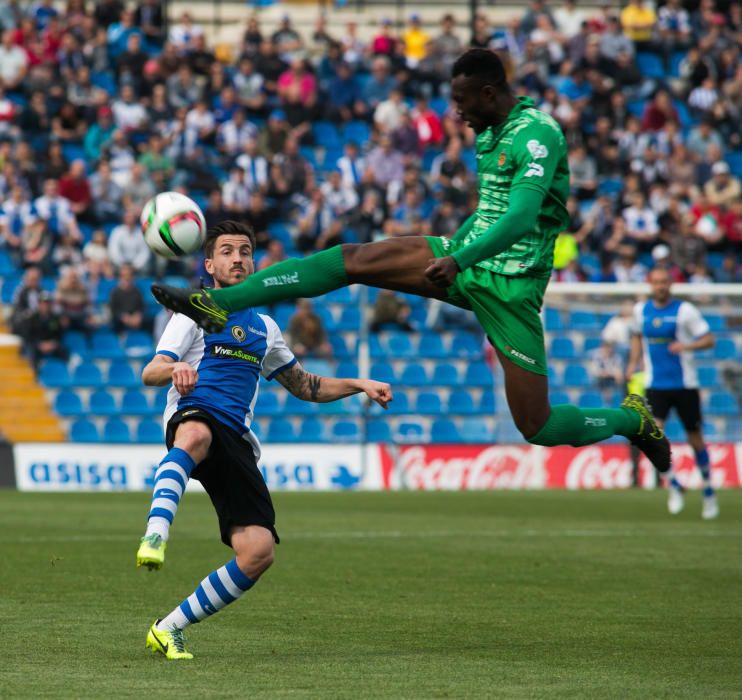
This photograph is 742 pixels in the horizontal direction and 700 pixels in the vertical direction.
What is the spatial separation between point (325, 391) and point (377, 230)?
1644 cm

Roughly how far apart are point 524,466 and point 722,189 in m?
7.15

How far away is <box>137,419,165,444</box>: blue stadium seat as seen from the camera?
2122 centimetres

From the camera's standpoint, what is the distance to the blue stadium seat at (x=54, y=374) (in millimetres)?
21453

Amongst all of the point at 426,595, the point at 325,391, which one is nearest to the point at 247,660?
the point at 325,391

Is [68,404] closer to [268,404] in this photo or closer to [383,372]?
[268,404]

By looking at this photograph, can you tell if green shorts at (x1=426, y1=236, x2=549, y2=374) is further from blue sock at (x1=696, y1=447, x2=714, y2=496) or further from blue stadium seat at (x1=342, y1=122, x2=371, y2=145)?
blue stadium seat at (x1=342, y1=122, x2=371, y2=145)

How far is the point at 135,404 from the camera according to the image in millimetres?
21609

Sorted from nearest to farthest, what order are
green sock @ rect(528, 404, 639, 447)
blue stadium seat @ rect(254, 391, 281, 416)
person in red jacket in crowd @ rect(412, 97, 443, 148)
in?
green sock @ rect(528, 404, 639, 447), blue stadium seat @ rect(254, 391, 281, 416), person in red jacket in crowd @ rect(412, 97, 443, 148)

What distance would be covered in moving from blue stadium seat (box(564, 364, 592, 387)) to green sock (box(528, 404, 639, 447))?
14236 mm

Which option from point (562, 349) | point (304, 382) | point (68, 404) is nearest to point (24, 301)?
point (68, 404)

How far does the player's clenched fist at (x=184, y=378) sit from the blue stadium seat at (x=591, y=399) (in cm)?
1571

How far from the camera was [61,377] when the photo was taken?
2161cm

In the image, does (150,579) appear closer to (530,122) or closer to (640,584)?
(640,584)

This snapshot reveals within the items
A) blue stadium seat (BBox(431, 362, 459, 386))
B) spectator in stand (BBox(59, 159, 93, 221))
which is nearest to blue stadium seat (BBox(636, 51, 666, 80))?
blue stadium seat (BBox(431, 362, 459, 386))
